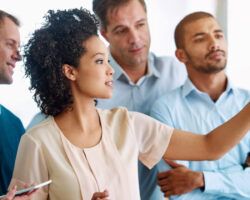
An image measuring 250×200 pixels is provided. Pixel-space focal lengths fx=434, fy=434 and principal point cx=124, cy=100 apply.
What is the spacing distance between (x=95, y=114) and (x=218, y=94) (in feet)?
2.38

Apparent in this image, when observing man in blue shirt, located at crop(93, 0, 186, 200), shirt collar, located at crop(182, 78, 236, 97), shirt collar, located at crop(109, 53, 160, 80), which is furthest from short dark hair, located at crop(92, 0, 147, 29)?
shirt collar, located at crop(182, 78, 236, 97)

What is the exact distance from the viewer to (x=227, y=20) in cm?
258

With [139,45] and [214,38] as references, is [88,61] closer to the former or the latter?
[139,45]

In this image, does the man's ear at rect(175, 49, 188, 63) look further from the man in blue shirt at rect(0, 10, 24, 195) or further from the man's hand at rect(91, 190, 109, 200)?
the man's hand at rect(91, 190, 109, 200)

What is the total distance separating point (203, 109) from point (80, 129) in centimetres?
67

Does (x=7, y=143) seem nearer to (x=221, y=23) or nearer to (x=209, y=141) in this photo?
(x=209, y=141)

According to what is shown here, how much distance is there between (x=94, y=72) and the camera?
1.29 meters

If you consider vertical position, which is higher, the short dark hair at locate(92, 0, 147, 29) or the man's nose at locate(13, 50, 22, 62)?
the short dark hair at locate(92, 0, 147, 29)

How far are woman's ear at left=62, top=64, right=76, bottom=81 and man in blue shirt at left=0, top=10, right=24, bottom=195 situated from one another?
41 cm

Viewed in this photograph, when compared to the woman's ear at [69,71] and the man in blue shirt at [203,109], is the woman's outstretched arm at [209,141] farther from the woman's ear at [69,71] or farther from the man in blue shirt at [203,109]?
the woman's ear at [69,71]

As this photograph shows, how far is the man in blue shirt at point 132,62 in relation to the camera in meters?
1.87

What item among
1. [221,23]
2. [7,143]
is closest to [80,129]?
[7,143]

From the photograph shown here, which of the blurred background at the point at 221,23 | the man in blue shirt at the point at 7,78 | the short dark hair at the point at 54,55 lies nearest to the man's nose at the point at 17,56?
the man in blue shirt at the point at 7,78

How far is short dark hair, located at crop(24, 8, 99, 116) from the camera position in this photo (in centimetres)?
129
